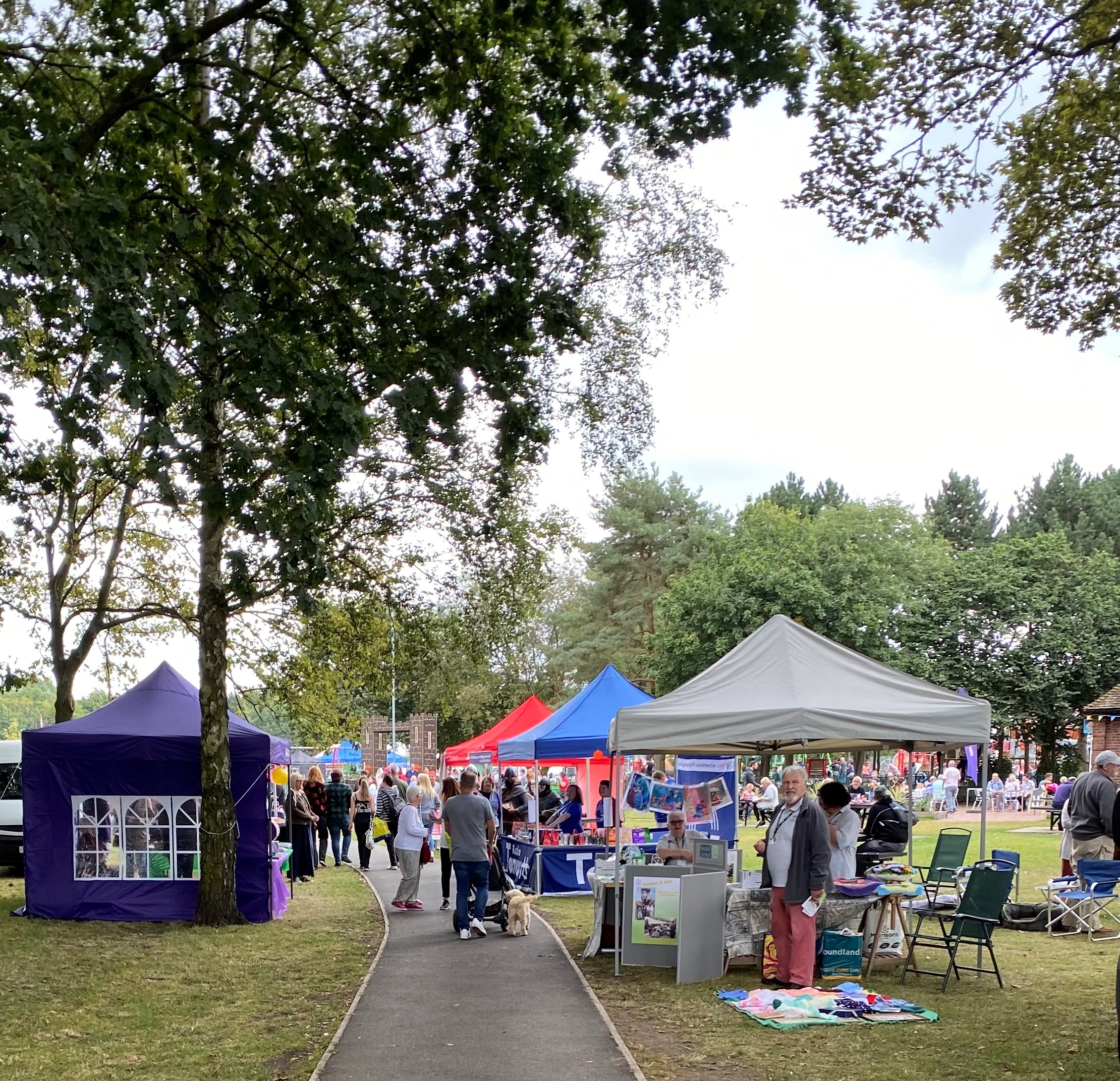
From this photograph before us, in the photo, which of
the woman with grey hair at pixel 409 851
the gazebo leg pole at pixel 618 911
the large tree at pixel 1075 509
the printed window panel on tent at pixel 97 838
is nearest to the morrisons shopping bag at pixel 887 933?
the gazebo leg pole at pixel 618 911

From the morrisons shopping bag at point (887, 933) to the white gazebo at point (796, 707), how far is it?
107cm

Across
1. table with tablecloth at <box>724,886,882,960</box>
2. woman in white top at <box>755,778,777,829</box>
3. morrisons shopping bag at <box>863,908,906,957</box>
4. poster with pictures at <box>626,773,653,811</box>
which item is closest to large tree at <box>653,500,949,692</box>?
woman in white top at <box>755,778,777,829</box>

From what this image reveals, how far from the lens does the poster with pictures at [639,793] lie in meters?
18.8

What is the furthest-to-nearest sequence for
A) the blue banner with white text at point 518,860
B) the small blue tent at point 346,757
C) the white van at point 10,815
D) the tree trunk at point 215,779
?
the small blue tent at point 346,757 < the white van at point 10,815 < the blue banner with white text at point 518,860 < the tree trunk at point 215,779

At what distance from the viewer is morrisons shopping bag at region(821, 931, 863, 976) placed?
1077 cm

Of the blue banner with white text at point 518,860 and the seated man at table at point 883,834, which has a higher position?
the seated man at table at point 883,834

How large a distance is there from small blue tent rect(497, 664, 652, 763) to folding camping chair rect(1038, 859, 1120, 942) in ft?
23.7

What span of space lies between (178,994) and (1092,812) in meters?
9.85

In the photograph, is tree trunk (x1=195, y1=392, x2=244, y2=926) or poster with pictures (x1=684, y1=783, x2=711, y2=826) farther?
tree trunk (x1=195, y1=392, x2=244, y2=926)

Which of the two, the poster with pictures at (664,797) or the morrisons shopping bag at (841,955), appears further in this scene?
the poster with pictures at (664,797)

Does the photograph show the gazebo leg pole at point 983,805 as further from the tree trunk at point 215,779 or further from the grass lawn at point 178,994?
the tree trunk at point 215,779

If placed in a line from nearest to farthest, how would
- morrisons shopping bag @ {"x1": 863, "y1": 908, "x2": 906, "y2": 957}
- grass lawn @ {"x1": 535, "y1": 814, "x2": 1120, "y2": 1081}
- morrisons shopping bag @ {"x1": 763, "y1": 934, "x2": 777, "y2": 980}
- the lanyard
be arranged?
1. grass lawn @ {"x1": 535, "y1": 814, "x2": 1120, "y2": 1081}
2. the lanyard
3. morrisons shopping bag @ {"x1": 763, "y1": 934, "x2": 777, "y2": 980}
4. morrisons shopping bag @ {"x1": 863, "y1": 908, "x2": 906, "y2": 957}

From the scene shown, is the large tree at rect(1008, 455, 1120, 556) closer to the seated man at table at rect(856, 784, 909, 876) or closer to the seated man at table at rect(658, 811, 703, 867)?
the seated man at table at rect(856, 784, 909, 876)

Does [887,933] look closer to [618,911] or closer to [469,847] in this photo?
[618,911]
